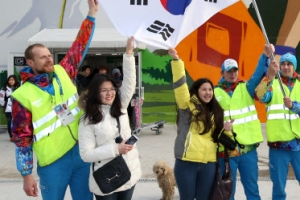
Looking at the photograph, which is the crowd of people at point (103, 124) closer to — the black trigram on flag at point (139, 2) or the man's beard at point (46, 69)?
the man's beard at point (46, 69)

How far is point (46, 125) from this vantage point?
3615 mm

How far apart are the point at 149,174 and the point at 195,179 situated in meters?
3.14

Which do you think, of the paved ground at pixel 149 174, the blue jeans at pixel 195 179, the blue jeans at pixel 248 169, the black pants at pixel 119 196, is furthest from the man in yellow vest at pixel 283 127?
the black pants at pixel 119 196

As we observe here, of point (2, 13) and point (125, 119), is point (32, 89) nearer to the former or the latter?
point (125, 119)

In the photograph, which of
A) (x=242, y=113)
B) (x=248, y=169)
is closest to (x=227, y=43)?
(x=242, y=113)

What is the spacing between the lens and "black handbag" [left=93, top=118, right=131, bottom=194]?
11.3ft

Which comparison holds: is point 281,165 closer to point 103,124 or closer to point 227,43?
point 103,124

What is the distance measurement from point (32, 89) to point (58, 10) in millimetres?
9297

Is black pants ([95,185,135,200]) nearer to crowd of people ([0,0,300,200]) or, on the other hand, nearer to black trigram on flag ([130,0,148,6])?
crowd of people ([0,0,300,200])

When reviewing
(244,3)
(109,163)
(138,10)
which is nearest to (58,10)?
(244,3)

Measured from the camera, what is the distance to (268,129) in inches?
195

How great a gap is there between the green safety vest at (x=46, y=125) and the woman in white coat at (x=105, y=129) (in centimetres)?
20

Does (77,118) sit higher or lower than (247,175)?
higher

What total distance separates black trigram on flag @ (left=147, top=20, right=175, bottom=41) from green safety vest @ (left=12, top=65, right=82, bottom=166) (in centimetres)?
104
